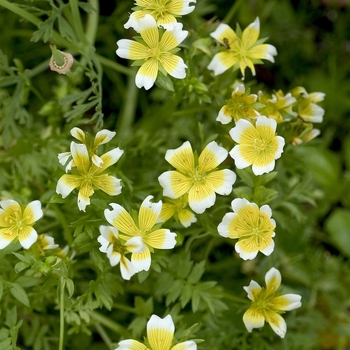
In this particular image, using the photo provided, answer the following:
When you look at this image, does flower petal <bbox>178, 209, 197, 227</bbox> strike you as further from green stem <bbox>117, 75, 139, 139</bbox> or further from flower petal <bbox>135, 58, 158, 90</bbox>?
green stem <bbox>117, 75, 139, 139</bbox>

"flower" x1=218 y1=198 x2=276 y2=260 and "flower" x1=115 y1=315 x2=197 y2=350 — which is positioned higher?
"flower" x1=218 y1=198 x2=276 y2=260

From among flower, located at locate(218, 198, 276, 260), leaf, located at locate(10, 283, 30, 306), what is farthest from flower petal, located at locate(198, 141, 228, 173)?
leaf, located at locate(10, 283, 30, 306)

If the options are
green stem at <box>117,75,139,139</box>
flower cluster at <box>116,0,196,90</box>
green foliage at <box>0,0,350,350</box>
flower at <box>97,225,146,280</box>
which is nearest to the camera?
flower at <box>97,225,146,280</box>

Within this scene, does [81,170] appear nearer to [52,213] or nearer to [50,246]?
[50,246]

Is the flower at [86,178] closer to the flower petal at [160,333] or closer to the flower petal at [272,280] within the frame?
the flower petal at [160,333]

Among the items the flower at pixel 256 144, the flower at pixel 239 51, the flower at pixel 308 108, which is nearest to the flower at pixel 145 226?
the flower at pixel 256 144

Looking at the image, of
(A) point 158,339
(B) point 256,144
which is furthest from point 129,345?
(B) point 256,144
